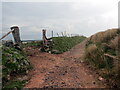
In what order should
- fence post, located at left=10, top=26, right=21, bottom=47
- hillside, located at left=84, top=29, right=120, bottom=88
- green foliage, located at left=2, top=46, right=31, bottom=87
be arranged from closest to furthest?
hillside, located at left=84, top=29, right=120, bottom=88, green foliage, located at left=2, top=46, right=31, bottom=87, fence post, located at left=10, top=26, right=21, bottom=47

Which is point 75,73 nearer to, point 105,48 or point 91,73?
point 91,73

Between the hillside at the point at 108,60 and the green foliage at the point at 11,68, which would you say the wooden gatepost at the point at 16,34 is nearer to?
the green foliage at the point at 11,68

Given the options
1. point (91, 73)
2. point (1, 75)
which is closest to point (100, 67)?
point (91, 73)

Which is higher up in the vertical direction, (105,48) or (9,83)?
(105,48)

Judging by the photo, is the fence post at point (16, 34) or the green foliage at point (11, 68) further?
the fence post at point (16, 34)

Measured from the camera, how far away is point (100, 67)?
6168 millimetres

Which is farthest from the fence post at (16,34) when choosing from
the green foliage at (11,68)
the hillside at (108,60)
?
the hillside at (108,60)

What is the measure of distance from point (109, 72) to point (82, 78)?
1.22 m

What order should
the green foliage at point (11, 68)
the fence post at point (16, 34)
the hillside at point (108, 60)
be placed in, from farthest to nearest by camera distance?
the fence post at point (16, 34) < the green foliage at point (11, 68) < the hillside at point (108, 60)

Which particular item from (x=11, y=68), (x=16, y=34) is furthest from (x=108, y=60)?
(x=16, y=34)

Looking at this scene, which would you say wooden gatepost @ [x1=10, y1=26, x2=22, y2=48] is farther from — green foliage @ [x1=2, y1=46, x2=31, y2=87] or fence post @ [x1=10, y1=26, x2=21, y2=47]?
green foliage @ [x1=2, y1=46, x2=31, y2=87]

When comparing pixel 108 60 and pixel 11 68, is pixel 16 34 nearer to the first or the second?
pixel 11 68

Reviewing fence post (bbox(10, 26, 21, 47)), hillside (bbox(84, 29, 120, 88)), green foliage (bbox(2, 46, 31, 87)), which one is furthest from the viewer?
fence post (bbox(10, 26, 21, 47))

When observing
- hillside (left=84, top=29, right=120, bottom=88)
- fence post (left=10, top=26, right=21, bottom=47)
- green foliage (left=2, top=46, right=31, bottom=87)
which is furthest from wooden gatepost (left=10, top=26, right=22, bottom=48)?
hillside (left=84, top=29, right=120, bottom=88)
